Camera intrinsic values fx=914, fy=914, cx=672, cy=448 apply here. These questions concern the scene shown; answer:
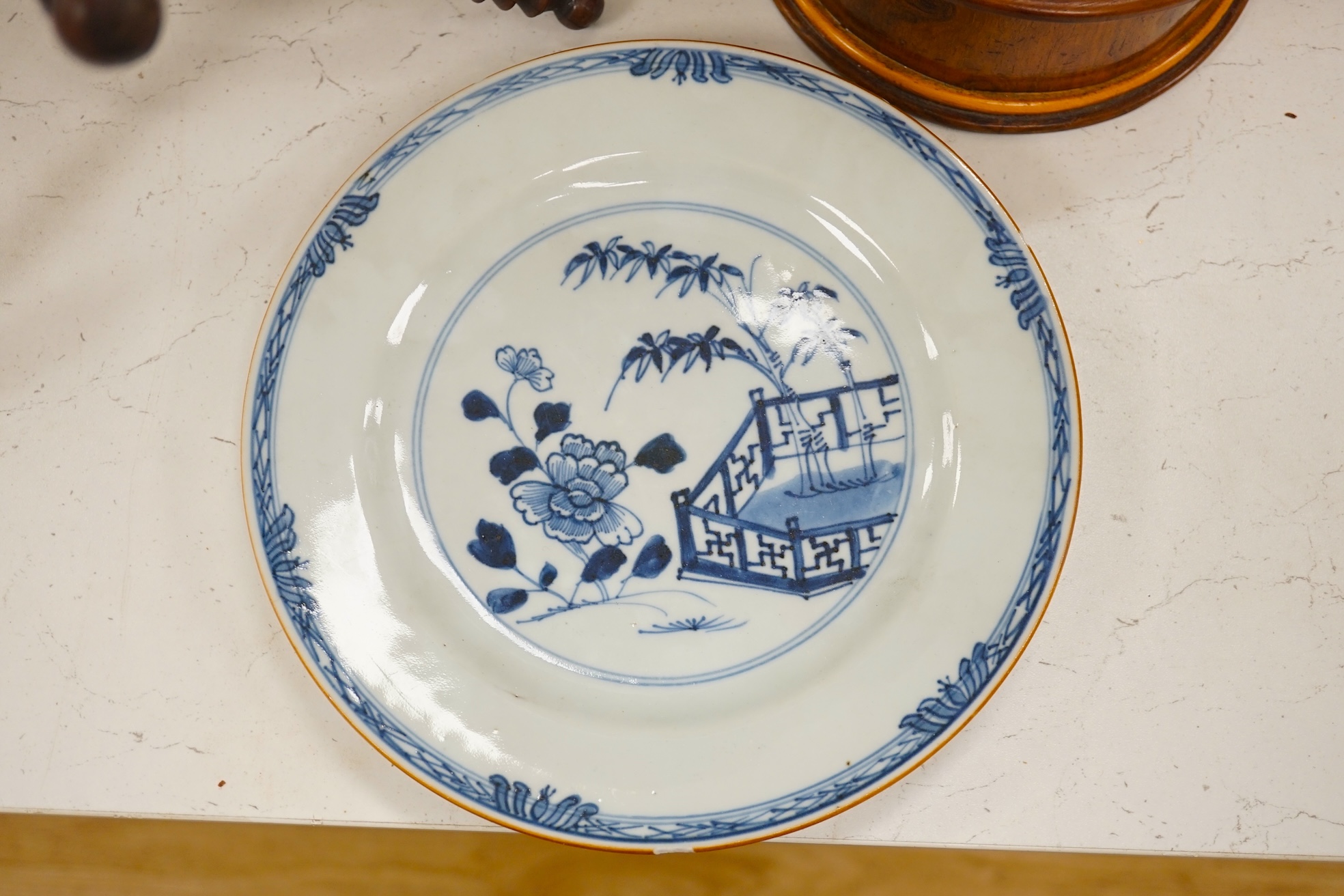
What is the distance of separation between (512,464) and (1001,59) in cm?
47

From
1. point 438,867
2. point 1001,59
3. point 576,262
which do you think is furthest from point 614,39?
point 438,867

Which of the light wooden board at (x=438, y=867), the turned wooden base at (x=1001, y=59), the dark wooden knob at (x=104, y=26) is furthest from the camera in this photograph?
the light wooden board at (x=438, y=867)

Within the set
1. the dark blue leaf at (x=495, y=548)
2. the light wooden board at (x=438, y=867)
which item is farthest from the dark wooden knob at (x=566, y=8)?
the light wooden board at (x=438, y=867)

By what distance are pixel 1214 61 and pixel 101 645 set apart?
1.03m

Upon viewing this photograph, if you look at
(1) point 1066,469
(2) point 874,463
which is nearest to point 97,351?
(2) point 874,463

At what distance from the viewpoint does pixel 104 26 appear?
0.41 meters

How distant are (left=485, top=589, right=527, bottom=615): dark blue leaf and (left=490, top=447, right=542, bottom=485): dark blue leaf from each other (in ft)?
0.27

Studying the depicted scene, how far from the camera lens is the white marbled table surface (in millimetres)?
712

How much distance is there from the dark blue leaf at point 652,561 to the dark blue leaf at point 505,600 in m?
0.09

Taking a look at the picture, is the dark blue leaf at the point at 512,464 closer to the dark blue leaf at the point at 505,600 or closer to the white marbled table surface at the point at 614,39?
the dark blue leaf at the point at 505,600

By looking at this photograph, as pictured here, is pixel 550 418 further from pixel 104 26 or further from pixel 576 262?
pixel 104 26

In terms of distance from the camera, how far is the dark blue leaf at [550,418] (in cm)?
71

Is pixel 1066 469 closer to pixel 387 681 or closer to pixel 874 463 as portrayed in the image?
pixel 874 463

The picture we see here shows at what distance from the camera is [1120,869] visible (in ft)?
2.50
